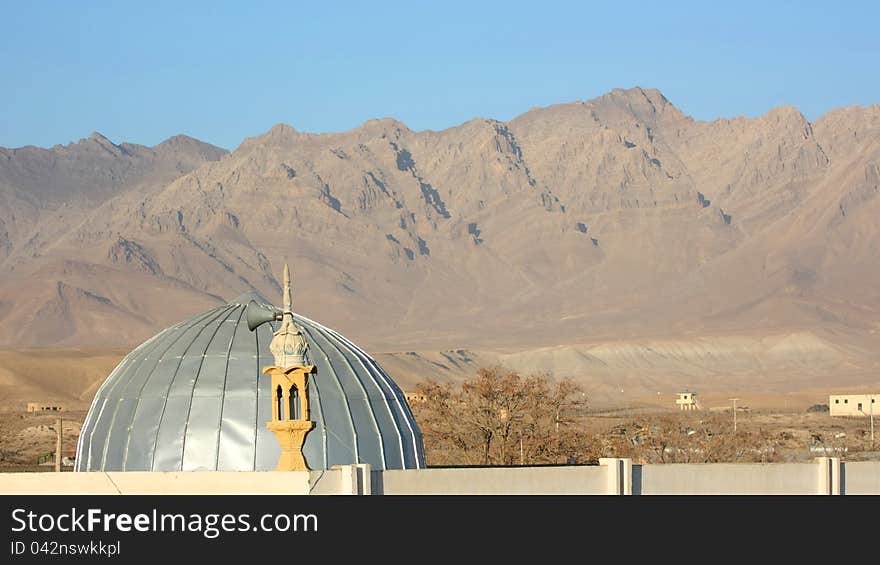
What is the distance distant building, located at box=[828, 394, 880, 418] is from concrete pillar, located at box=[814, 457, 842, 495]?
397ft

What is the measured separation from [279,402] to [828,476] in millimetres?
8346

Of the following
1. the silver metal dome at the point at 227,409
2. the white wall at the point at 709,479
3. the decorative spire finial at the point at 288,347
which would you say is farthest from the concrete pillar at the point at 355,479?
the white wall at the point at 709,479

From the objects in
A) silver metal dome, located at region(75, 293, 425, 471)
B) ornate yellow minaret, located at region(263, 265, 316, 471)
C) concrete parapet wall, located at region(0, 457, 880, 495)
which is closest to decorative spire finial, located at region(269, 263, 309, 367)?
ornate yellow minaret, located at region(263, 265, 316, 471)

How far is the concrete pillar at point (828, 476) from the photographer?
26828 millimetres

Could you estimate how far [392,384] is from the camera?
93.9 feet

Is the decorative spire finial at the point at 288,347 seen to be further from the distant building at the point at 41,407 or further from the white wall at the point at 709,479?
the distant building at the point at 41,407

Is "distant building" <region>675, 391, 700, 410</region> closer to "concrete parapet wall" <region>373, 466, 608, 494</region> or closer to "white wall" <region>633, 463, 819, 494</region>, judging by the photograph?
"white wall" <region>633, 463, 819, 494</region>

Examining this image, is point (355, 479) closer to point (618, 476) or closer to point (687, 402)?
point (618, 476)

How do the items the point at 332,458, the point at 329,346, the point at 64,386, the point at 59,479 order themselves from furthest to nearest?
the point at 64,386 < the point at 329,346 < the point at 332,458 < the point at 59,479

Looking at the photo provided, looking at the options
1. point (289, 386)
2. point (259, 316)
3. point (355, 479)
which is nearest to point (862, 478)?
point (355, 479)

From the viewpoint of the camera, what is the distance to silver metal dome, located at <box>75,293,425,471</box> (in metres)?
25.9
